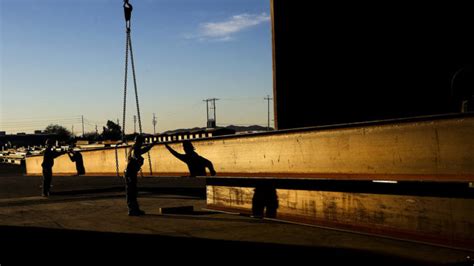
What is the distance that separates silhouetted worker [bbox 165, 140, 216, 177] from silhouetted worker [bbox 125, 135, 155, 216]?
0.92 metres

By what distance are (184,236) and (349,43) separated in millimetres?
4401

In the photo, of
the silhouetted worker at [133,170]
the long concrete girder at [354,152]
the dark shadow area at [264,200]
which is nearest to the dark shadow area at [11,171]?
the silhouetted worker at [133,170]

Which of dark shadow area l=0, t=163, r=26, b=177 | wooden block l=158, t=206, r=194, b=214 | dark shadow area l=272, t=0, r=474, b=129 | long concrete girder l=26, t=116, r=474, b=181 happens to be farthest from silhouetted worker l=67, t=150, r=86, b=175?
dark shadow area l=0, t=163, r=26, b=177

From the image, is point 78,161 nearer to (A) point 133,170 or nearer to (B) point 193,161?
(A) point 133,170

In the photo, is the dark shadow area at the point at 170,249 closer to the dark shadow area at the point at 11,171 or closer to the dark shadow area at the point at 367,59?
the dark shadow area at the point at 367,59

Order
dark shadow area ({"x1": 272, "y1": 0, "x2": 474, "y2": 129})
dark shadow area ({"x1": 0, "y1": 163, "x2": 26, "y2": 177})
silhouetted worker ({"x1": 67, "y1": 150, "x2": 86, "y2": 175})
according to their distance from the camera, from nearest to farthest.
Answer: dark shadow area ({"x1": 272, "y1": 0, "x2": 474, "y2": 129}) → silhouetted worker ({"x1": 67, "y1": 150, "x2": 86, "y2": 175}) → dark shadow area ({"x1": 0, "y1": 163, "x2": 26, "y2": 177})

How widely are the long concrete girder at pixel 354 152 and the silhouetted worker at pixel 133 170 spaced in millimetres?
585

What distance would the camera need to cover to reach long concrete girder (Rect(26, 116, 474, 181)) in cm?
499

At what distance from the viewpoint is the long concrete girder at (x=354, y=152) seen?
16.4 ft

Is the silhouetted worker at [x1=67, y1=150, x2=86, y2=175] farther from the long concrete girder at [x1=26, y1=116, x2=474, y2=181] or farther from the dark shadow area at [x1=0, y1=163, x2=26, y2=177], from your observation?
the dark shadow area at [x1=0, y1=163, x2=26, y2=177]

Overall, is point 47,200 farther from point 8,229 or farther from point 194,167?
point 194,167

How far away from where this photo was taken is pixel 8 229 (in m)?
7.55

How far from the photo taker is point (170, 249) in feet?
18.7

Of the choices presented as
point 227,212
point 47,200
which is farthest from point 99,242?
point 47,200
